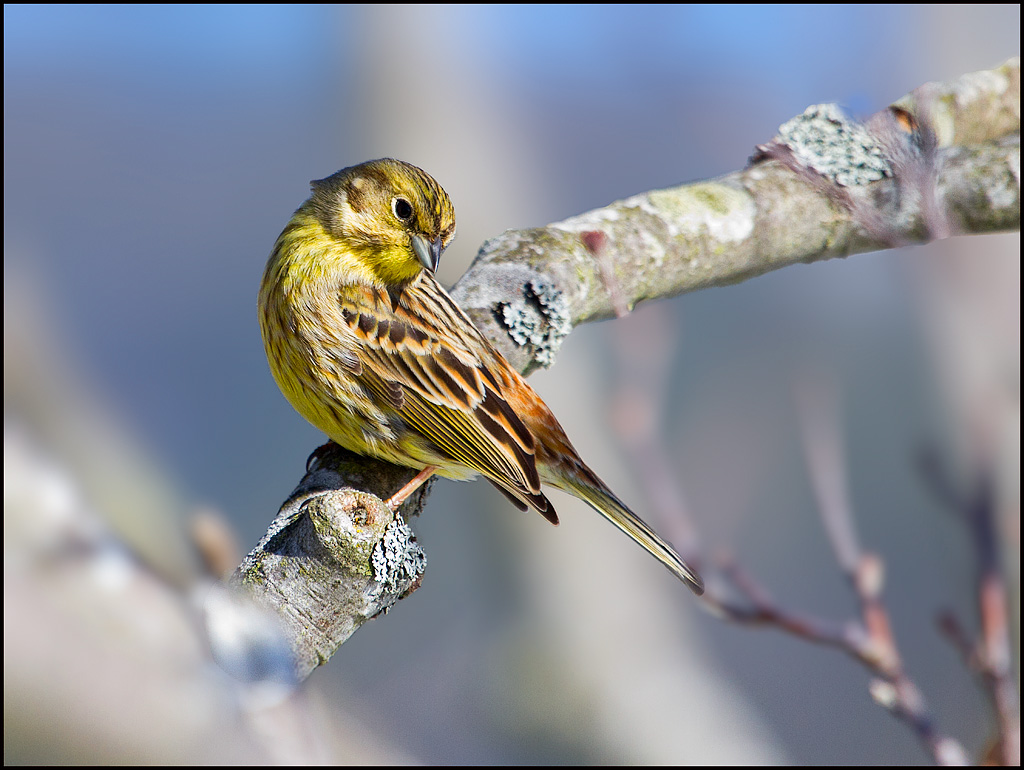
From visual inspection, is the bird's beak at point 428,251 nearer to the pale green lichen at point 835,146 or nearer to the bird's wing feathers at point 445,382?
the bird's wing feathers at point 445,382

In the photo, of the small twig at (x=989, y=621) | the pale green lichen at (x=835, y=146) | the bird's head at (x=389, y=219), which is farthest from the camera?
the pale green lichen at (x=835, y=146)

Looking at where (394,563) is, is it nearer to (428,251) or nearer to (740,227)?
(428,251)

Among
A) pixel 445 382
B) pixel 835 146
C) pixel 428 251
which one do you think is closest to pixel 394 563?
pixel 445 382

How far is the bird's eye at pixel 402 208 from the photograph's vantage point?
7.47 ft

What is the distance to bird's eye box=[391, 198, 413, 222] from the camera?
228 cm

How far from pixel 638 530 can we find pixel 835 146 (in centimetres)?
126

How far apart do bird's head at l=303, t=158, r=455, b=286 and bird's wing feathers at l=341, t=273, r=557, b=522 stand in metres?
0.13

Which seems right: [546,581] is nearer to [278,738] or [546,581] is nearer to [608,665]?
[608,665]

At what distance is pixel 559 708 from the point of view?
4.28 m

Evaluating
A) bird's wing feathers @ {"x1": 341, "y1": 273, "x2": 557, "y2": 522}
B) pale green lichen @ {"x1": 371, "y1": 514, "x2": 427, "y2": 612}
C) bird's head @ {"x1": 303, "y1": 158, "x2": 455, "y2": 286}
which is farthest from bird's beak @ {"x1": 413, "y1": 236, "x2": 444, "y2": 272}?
pale green lichen @ {"x1": 371, "y1": 514, "x2": 427, "y2": 612}

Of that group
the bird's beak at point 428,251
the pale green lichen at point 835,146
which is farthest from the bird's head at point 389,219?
the pale green lichen at point 835,146

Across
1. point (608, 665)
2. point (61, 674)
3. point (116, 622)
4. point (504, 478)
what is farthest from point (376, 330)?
point (608, 665)

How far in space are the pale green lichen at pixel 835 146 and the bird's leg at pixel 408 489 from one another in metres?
1.38

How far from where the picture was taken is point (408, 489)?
199cm
